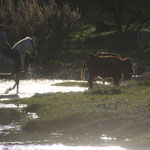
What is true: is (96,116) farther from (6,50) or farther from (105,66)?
(6,50)

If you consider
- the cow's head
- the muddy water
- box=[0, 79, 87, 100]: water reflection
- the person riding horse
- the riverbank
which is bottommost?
the muddy water

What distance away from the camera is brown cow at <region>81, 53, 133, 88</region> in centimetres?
1383

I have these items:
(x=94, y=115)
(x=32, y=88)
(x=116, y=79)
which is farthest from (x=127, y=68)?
(x=94, y=115)

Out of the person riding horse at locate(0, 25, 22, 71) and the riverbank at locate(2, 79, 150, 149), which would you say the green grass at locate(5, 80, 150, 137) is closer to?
the riverbank at locate(2, 79, 150, 149)

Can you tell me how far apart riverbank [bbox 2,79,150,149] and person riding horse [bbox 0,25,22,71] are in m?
3.33

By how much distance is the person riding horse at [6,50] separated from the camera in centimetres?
1444

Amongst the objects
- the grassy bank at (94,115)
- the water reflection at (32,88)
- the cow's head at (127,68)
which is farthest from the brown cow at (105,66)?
the grassy bank at (94,115)

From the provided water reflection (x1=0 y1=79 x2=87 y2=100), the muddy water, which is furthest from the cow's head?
the muddy water

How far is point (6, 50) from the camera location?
14.9 meters

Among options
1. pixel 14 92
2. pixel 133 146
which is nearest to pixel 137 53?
pixel 14 92

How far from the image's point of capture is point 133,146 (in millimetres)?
6566

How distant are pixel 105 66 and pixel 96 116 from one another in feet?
17.8

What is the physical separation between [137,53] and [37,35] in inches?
243

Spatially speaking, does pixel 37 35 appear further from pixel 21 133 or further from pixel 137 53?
pixel 21 133
